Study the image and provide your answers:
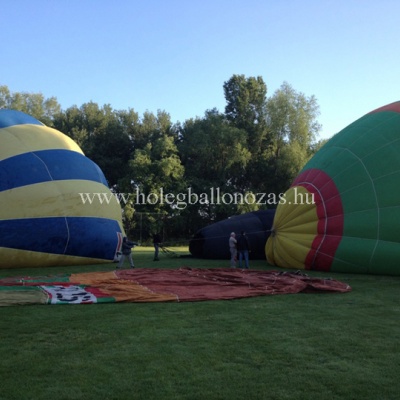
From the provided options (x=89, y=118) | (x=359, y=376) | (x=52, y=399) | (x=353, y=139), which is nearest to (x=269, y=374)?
(x=359, y=376)

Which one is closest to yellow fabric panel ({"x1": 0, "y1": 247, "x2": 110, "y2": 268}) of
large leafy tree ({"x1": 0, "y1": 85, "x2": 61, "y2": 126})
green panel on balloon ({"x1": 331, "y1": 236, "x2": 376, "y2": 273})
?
green panel on balloon ({"x1": 331, "y1": 236, "x2": 376, "y2": 273})

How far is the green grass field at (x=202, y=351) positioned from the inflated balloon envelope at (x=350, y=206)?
301 cm

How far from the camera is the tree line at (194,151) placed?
1240 inches

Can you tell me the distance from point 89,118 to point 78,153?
24320mm

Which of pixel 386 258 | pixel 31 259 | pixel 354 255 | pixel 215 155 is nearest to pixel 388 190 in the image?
pixel 386 258

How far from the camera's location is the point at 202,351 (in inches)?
155

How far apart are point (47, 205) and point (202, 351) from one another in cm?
819

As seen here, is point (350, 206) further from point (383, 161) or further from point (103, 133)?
point (103, 133)

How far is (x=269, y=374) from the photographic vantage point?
133 inches

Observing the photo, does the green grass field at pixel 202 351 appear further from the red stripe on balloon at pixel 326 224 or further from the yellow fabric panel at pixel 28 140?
the yellow fabric panel at pixel 28 140

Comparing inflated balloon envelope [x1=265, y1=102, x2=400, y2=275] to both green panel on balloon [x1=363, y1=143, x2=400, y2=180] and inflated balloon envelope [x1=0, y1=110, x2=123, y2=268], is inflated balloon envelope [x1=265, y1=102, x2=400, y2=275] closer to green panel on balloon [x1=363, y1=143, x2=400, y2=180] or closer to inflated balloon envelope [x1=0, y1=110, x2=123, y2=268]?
green panel on balloon [x1=363, y1=143, x2=400, y2=180]

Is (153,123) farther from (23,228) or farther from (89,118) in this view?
(23,228)

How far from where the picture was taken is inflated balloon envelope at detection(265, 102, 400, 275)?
29.3ft

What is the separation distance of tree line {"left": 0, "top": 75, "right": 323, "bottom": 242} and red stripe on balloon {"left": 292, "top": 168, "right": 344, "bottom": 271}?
20521mm
